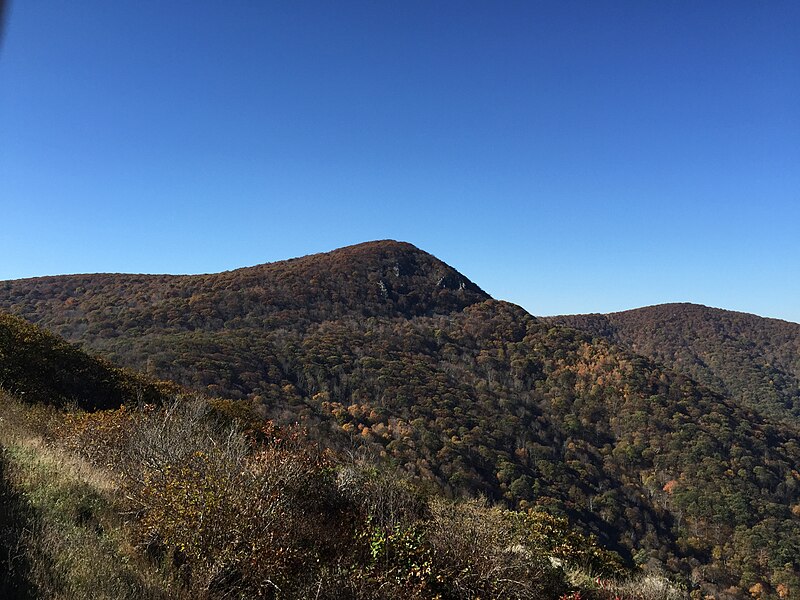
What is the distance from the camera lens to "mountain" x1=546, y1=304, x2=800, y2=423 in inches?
3600

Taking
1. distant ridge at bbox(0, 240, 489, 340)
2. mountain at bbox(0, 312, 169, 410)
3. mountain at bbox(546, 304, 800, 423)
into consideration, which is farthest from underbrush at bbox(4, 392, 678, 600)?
mountain at bbox(546, 304, 800, 423)

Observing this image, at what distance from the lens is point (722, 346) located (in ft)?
361

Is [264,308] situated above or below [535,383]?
above

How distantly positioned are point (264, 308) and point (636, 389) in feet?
147

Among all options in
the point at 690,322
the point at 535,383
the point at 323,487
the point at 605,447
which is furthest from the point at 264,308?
the point at 690,322

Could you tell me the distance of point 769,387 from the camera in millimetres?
91688

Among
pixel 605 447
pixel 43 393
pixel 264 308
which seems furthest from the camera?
pixel 264 308

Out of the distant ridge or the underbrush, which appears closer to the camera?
the underbrush

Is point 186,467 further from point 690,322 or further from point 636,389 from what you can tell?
point 690,322

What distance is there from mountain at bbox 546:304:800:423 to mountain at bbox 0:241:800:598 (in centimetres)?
4396

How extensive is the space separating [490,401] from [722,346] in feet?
299

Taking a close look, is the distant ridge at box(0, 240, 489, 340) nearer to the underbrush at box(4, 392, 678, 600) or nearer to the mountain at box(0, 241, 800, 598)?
the mountain at box(0, 241, 800, 598)

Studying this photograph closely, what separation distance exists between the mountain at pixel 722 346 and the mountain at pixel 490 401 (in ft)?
144

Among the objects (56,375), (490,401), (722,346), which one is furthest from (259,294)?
(722,346)
